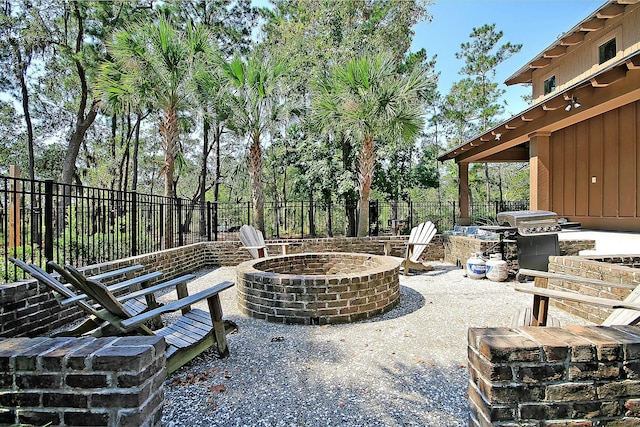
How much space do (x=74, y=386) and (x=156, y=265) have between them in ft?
15.9

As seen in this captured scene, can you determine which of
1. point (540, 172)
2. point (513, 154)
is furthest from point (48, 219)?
point (513, 154)

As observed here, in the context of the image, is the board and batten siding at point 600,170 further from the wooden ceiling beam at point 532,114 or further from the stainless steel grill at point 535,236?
the stainless steel grill at point 535,236

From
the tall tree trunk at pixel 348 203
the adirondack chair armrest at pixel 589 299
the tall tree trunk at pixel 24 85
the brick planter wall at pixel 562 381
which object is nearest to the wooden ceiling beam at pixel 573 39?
the tall tree trunk at pixel 348 203

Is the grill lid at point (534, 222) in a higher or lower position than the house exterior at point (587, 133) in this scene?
lower

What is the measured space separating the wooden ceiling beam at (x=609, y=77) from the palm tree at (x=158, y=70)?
8477 millimetres

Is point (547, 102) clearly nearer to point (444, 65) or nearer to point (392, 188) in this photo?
point (392, 188)

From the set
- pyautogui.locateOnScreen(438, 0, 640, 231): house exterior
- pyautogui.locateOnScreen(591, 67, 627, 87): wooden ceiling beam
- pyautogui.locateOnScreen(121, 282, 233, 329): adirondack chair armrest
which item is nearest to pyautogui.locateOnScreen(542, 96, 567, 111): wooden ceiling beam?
pyautogui.locateOnScreen(438, 0, 640, 231): house exterior

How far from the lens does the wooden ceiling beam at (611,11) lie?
799 cm

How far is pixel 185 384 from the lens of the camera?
252 cm

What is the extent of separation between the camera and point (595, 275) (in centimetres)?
392

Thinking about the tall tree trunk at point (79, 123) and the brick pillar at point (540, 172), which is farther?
the tall tree trunk at point (79, 123)

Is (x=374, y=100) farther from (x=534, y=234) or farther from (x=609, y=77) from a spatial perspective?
(x=534, y=234)

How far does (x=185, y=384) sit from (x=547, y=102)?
8119 mm

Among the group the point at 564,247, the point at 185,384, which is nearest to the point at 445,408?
the point at 185,384
